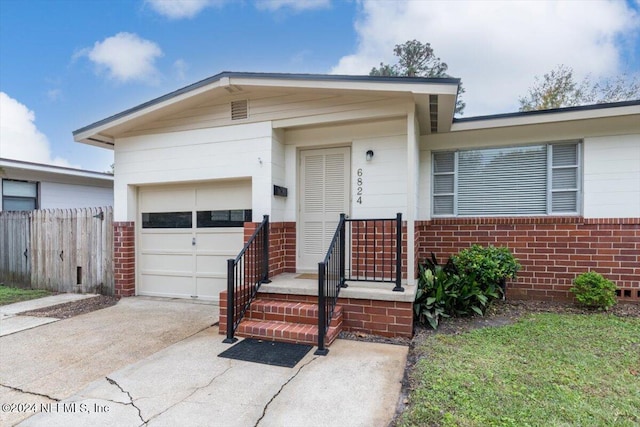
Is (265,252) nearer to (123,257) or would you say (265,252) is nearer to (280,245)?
(280,245)

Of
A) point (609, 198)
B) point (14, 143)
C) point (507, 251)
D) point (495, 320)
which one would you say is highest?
point (14, 143)

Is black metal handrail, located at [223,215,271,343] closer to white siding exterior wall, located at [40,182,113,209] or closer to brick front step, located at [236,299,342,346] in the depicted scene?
brick front step, located at [236,299,342,346]

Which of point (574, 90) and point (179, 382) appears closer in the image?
point (179, 382)

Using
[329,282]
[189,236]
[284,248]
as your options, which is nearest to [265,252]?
[284,248]

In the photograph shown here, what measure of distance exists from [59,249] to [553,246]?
9.27 metres

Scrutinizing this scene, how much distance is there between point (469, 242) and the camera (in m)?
5.84

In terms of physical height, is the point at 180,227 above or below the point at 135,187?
below

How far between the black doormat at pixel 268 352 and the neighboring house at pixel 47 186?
28.3 ft

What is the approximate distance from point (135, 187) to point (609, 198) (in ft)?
26.6

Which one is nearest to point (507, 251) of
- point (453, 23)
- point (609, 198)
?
point (609, 198)

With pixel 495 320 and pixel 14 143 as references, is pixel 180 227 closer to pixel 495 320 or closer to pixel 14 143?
pixel 495 320

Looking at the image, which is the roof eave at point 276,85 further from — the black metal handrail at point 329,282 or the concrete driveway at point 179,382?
the concrete driveway at point 179,382

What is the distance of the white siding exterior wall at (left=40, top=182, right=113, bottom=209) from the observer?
32.1 feet

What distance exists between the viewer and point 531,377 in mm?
2918
